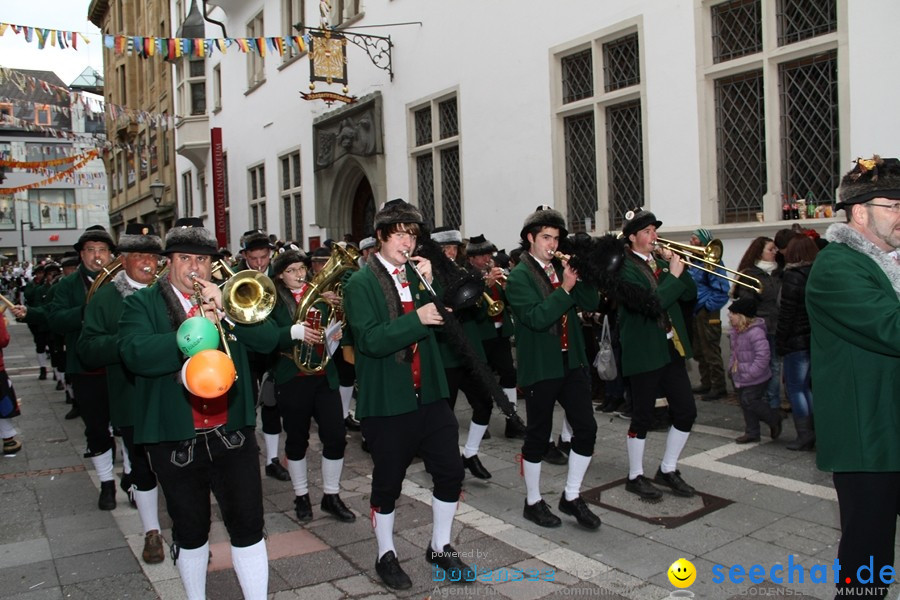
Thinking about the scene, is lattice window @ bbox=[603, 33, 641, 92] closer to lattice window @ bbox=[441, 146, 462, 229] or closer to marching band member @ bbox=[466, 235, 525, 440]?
lattice window @ bbox=[441, 146, 462, 229]

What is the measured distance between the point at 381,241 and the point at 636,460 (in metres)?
2.56

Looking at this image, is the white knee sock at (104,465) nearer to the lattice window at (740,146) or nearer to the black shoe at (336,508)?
the black shoe at (336,508)

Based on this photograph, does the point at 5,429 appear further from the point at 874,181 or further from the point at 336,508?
the point at 874,181

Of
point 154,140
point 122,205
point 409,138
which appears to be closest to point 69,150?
point 122,205

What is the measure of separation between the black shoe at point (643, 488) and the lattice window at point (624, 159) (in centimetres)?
553

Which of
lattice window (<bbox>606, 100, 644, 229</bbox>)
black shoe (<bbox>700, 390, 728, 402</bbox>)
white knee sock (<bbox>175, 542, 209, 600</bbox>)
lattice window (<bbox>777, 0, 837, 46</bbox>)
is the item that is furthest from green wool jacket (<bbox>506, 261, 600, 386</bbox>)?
lattice window (<bbox>606, 100, 644, 229</bbox>)

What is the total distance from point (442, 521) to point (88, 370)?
10.2ft

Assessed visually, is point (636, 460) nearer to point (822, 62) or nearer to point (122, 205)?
point (822, 62)

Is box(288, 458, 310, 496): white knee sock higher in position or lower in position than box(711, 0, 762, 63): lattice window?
lower

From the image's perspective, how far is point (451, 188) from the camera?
1398 cm

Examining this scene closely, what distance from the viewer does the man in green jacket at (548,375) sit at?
491 centimetres

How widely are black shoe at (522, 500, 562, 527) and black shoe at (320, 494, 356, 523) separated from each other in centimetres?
123

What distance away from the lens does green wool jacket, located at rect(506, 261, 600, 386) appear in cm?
487

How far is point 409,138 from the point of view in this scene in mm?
14695
